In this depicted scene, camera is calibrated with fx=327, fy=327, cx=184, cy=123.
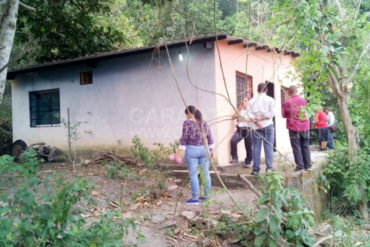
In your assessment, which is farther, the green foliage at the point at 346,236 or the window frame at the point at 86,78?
the window frame at the point at 86,78

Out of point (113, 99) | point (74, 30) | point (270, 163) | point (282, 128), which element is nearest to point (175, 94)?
point (113, 99)

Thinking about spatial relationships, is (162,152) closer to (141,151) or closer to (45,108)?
(141,151)

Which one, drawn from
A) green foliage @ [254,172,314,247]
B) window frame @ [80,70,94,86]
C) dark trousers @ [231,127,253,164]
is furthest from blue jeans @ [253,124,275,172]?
window frame @ [80,70,94,86]

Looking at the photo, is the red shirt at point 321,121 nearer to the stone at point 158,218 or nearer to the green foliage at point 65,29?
the green foliage at point 65,29

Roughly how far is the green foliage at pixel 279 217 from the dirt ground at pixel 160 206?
0.66 meters

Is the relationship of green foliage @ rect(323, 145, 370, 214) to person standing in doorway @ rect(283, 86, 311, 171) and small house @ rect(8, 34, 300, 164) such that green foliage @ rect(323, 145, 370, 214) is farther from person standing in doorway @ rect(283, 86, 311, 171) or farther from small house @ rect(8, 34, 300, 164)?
small house @ rect(8, 34, 300, 164)

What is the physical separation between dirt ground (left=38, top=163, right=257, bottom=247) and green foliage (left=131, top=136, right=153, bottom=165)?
280 mm

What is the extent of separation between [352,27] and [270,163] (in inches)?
120

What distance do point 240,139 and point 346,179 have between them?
2.47 m

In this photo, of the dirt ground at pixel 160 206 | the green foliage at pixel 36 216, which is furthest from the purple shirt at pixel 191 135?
the green foliage at pixel 36 216

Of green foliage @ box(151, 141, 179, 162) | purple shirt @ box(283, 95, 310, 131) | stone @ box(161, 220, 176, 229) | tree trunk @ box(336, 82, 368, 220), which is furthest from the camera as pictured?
green foliage @ box(151, 141, 179, 162)

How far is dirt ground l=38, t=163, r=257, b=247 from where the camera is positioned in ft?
14.2

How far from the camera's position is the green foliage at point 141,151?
7941 mm

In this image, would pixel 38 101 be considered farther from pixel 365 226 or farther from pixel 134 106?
pixel 365 226
